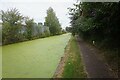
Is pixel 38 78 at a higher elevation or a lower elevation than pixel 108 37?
lower

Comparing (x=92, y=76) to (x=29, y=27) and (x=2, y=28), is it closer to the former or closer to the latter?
(x=2, y=28)

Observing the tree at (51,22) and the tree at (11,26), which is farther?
the tree at (51,22)

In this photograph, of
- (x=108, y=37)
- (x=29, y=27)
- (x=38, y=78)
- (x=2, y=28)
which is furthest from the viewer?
(x=29, y=27)

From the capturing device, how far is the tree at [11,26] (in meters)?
31.5

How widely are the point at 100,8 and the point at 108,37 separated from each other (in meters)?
4.55

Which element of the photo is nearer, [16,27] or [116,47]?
[116,47]

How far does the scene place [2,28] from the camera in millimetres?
31594

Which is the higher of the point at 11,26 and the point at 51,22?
the point at 51,22

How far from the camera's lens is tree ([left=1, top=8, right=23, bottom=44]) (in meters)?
31.5

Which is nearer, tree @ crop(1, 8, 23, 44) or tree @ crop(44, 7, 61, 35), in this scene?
tree @ crop(1, 8, 23, 44)

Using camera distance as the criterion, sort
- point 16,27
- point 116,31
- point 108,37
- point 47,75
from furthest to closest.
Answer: point 16,27, point 108,37, point 116,31, point 47,75

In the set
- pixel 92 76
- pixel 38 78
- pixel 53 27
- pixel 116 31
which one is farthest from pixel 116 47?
pixel 53 27

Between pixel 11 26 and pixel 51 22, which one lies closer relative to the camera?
pixel 11 26

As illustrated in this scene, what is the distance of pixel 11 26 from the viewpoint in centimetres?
3306
